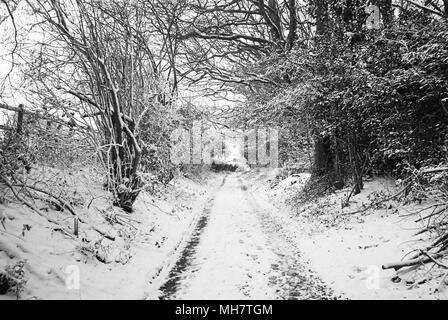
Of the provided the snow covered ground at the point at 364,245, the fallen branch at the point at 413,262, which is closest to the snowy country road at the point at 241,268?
the snow covered ground at the point at 364,245

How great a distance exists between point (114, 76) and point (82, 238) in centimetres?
503

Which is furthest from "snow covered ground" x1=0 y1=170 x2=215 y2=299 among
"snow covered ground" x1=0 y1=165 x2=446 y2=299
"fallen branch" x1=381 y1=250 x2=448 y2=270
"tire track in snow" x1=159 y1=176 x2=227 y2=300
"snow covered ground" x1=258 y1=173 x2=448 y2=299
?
"fallen branch" x1=381 y1=250 x2=448 y2=270

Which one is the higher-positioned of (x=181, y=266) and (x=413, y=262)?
(x=413, y=262)

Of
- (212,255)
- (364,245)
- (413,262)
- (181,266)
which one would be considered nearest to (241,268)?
(212,255)

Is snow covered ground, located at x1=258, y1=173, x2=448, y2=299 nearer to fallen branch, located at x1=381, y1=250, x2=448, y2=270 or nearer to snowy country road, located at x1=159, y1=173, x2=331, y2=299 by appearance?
fallen branch, located at x1=381, y1=250, x2=448, y2=270

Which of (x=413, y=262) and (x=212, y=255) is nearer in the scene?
(x=413, y=262)

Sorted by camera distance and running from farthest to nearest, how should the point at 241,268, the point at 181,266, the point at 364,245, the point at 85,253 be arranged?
1. the point at 364,245
2. the point at 181,266
3. the point at 241,268
4. the point at 85,253

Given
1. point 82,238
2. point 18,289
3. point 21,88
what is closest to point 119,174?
point 82,238

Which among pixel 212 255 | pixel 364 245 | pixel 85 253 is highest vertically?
pixel 85 253

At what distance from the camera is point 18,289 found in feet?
12.9

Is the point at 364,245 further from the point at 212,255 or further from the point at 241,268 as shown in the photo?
the point at 212,255

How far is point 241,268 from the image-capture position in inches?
225

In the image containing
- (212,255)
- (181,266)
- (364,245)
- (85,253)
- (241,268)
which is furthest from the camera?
(212,255)
